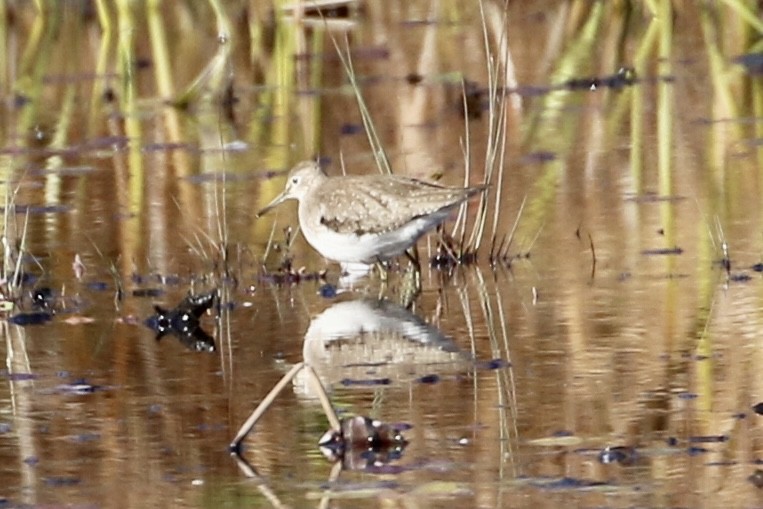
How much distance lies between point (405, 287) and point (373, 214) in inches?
15.1

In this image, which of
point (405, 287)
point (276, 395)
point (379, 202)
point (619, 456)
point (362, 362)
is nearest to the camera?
point (619, 456)

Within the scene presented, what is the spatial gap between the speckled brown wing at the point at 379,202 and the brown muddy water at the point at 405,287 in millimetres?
250

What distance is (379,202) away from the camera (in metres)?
8.77

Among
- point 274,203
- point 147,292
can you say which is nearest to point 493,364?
point 147,292

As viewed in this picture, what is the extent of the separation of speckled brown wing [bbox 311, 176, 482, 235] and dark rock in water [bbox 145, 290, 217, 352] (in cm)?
97

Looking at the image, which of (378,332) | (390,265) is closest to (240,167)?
(390,265)

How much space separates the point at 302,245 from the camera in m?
9.84

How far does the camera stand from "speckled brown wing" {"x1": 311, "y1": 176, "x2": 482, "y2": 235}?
28.1 ft

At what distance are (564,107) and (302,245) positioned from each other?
151 inches

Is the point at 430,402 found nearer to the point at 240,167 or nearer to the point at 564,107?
the point at 240,167

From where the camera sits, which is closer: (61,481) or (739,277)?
(61,481)

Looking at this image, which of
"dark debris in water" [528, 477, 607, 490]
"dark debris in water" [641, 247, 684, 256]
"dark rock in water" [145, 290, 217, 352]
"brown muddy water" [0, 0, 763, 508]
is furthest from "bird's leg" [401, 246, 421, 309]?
"dark debris in water" [528, 477, 607, 490]

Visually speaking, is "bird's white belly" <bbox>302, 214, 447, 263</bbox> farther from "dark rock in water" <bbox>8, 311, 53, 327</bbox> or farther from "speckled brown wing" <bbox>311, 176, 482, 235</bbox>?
"dark rock in water" <bbox>8, 311, 53, 327</bbox>

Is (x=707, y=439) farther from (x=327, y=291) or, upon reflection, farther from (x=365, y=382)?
(x=327, y=291)
